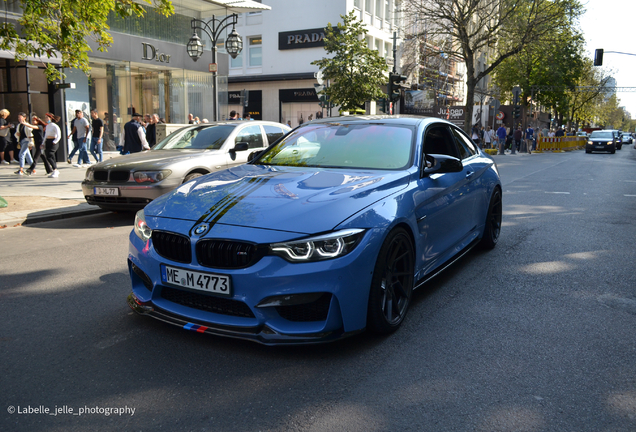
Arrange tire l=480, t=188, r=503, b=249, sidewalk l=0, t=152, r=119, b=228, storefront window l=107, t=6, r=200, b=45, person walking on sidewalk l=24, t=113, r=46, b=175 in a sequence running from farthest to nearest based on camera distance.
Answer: storefront window l=107, t=6, r=200, b=45
person walking on sidewalk l=24, t=113, r=46, b=175
sidewalk l=0, t=152, r=119, b=228
tire l=480, t=188, r=503, b=249

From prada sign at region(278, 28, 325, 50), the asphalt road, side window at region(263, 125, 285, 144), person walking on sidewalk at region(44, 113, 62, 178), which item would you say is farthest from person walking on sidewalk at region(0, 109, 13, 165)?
prada sign at region(278, 28, 325, 50)

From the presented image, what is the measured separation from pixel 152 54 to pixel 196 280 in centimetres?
2162

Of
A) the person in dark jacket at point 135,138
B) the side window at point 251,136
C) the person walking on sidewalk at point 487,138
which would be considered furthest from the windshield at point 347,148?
the person walking on sidewalk at point 487,138

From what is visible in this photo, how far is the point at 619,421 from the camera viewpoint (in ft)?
9.08

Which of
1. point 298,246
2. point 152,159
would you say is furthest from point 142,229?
point 152,159

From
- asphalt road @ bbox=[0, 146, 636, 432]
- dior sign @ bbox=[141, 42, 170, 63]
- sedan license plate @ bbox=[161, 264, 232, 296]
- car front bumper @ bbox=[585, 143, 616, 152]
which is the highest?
dior sign @ bbox=[141, 42, 170, 63]

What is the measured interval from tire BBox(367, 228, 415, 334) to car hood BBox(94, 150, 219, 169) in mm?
5650

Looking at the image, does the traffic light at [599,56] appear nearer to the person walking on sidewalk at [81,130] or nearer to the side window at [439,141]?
the person walking on sidewalk at [81,130]

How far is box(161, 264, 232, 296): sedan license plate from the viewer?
10.7 ft

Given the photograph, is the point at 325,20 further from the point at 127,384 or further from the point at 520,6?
the point at 127,384

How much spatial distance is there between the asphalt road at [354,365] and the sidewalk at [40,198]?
362 cm

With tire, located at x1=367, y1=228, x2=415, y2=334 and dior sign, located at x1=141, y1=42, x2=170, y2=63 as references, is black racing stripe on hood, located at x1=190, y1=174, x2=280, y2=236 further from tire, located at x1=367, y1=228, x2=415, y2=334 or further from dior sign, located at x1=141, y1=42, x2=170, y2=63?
dior sign, located at x1=141, y1=42, x2=170, y2=63

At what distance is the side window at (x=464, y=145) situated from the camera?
18.9 ft

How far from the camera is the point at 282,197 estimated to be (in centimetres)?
371
